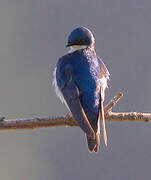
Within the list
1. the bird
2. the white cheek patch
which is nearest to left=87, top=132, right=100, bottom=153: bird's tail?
the bird

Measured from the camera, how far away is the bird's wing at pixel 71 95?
453cm

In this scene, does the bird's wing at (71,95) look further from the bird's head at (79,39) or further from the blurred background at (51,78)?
the blurred background at (51,78)

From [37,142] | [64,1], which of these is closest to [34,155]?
[37,142]

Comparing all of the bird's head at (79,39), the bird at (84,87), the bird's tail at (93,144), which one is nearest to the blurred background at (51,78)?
the bird's head at (79,39)

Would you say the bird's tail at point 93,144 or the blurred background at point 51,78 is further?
the blurred background at point 51,78

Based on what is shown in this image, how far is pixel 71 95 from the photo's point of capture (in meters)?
4.75

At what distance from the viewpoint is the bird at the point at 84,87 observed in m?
4.57

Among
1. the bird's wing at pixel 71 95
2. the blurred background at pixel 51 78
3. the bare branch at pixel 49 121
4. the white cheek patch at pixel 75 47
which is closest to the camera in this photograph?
the bare branch at pixel 49 121

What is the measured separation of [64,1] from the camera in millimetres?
17172

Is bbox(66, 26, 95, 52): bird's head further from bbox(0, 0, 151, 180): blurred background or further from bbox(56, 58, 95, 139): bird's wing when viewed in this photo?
bbox(0, 0, 151, 180): blurred background

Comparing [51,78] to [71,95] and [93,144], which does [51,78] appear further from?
[93,144]

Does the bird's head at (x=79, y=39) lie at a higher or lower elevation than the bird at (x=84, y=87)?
higher

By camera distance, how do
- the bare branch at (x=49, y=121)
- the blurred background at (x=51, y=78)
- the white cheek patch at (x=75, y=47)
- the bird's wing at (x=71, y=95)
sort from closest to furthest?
the bare branch at (x=49, y=121), the bird's wing at (x=71, y=95), the white cheek patch at (x=75, y=47), the blurred background at (x=51, y=78)

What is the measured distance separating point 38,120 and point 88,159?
847 cm
